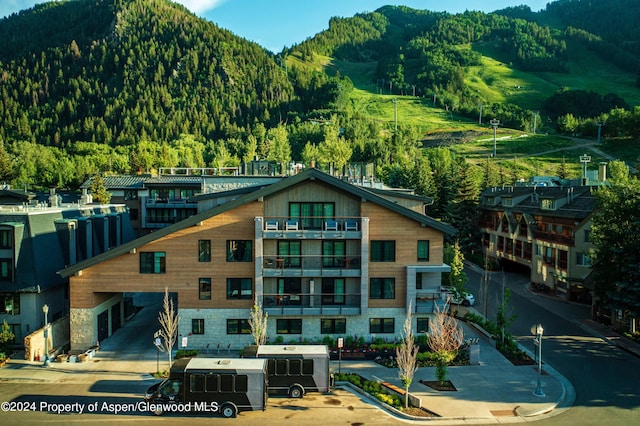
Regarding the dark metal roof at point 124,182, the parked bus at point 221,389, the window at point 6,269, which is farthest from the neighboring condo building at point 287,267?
the dark metal roof at point 124,182

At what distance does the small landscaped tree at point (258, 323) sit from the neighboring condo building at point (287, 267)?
0.72 metres

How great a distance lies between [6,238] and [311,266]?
66.1ft

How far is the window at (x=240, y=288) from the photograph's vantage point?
34.8 meters

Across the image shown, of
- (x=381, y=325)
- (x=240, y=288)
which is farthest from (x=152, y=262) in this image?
(x=381, y=325)

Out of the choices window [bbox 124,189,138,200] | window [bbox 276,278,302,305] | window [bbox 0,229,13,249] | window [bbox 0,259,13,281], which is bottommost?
window [bbox 276,278,302,305]

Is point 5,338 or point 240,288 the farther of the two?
point 240,288

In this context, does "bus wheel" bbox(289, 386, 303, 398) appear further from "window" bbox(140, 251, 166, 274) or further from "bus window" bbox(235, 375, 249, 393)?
"window" bbox(140, 251, 166, 274)

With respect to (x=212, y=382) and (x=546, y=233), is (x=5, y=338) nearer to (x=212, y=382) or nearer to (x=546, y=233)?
(x=212, y=382)

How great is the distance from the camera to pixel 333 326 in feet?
116

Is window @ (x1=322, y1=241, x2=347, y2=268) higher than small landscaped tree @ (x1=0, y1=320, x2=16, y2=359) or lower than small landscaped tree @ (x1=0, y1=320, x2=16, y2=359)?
higher

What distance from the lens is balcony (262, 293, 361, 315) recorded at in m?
34.4

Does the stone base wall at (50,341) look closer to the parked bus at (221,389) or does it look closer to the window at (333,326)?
the parked bus at (221,389)

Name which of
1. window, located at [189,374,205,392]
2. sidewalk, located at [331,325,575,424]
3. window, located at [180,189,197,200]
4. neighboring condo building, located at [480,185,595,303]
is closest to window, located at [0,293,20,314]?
window, located at [189,374,205,392]

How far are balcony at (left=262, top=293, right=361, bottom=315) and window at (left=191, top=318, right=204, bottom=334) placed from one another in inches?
167
